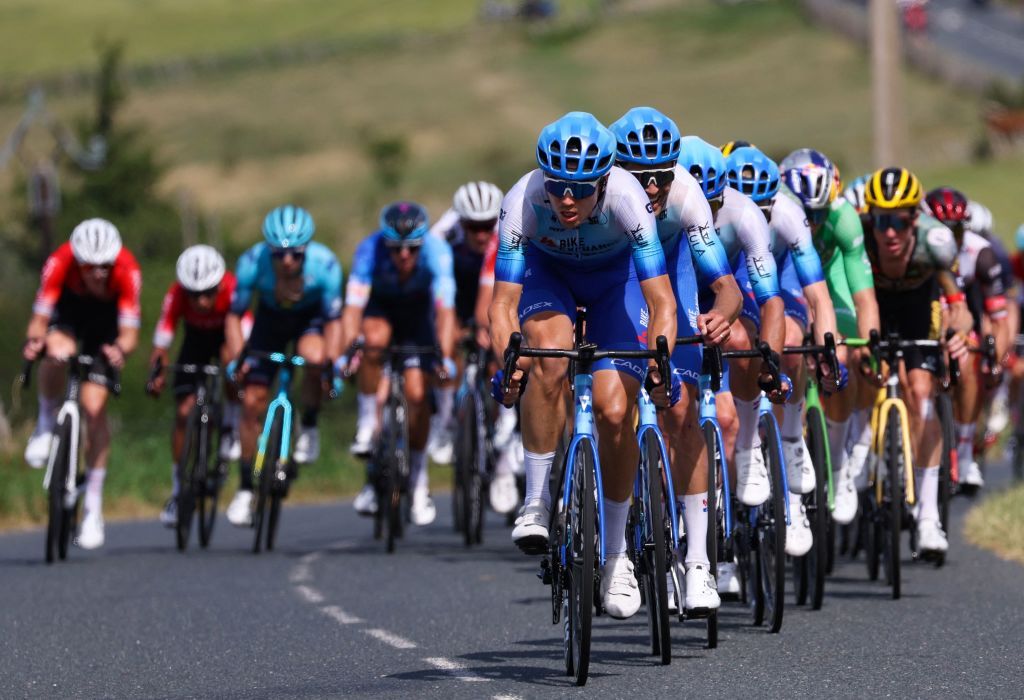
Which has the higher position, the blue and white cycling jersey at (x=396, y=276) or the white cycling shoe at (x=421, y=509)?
the blue and white cycling jersey at (x=396, y=276)

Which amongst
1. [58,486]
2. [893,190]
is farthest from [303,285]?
[893,190]

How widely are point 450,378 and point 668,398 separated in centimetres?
634

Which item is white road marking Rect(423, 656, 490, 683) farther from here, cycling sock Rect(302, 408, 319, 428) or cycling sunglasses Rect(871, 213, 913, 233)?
cycling sock Rect(302, 408, 319, 428)

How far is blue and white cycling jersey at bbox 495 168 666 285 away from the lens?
28.3ft

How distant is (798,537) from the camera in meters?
10.6

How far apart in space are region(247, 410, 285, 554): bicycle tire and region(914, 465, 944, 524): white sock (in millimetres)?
4596

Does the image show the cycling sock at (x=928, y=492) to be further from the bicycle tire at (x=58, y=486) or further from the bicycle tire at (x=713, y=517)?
the bicycle tire at (x=58, y=486)

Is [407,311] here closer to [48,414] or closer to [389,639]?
[48,414]

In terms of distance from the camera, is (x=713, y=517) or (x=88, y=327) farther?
(x=88, y=327)

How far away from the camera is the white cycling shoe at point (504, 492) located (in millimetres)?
15047

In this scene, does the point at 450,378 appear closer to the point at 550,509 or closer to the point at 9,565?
the point at 9,565

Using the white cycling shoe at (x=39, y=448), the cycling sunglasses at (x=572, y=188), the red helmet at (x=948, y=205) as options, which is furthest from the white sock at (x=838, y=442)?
the white cycling shoe at (x=39, y=448)

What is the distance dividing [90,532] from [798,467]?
17.8ft

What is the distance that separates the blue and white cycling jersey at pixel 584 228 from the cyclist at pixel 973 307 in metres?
6.06
